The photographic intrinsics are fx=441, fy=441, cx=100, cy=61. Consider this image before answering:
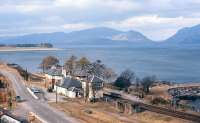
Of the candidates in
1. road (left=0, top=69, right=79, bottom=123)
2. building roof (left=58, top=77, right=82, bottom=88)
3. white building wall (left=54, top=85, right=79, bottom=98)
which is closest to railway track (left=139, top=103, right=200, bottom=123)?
road (left=0, top=69, right=79, bottom=123)

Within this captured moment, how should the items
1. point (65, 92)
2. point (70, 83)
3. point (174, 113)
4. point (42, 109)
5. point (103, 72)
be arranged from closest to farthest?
point (174, 113)
point (42, 109)
point (70, 83)
point (65, 92)
point (103, 72)

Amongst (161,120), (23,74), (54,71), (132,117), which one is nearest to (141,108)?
(132,117)

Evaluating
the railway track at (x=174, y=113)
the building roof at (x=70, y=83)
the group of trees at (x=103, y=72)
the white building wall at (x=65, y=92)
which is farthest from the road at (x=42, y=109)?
the group of trees at (x=103, y=72)

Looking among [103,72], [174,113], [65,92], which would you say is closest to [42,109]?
[65,92]

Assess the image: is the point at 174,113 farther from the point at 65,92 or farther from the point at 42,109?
the point at 65,92

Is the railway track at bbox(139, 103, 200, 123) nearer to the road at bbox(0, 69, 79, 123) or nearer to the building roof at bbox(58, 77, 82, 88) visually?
the road at bbox(0, 69, 79, 123)

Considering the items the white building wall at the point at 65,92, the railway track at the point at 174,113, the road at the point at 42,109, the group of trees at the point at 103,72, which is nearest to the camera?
the railway track at the point at 174,113

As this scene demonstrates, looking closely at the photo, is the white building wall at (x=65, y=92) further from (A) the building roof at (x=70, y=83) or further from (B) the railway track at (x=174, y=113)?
(B) the railway track at (x=174, y=113)

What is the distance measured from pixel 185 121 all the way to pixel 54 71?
1838 inches

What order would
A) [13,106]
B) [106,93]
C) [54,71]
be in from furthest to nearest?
[54,71]
[106,93]
[13,106]

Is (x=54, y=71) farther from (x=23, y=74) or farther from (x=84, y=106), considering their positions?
(x=84, y=106)

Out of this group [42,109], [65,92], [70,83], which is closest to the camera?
[42,109]

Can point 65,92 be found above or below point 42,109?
above

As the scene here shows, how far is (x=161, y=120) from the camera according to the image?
50.3 m
